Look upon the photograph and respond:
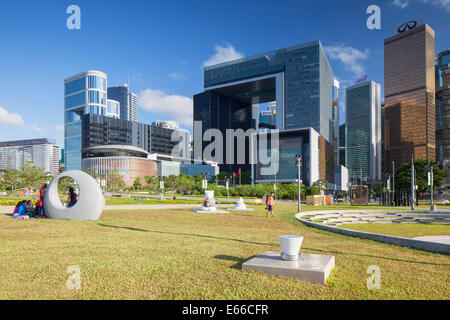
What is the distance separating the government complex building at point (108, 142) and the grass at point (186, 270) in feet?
319

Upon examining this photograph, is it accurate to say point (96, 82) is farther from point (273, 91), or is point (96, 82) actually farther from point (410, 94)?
point (410, 94)

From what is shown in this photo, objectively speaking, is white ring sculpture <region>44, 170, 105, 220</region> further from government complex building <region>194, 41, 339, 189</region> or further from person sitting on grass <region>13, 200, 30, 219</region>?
government complex building <region>194, 41, 339, 189</region>

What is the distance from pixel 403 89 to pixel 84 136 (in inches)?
6442

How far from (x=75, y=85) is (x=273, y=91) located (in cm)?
13400

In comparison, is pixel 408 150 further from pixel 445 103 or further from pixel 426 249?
pixel 426 249

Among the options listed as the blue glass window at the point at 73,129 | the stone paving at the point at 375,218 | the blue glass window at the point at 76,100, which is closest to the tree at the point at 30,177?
the stone paving at the point at 375,218

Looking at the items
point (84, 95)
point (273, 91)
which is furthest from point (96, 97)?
point (273, 91)

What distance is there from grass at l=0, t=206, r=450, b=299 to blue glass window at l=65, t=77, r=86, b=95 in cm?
20779

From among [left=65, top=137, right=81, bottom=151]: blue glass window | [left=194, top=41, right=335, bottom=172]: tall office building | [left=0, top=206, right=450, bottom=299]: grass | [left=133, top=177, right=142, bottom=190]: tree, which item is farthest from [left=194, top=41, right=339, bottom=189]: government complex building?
[left=0, top=206, right=450, bottom=299]: grass

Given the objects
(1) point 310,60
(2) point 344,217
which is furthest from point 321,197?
(1) point 310,60

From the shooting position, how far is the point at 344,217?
75.3 feet

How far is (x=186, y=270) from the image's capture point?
21.6 feet

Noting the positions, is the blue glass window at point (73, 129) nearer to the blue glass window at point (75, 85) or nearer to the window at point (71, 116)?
the window at point (71, 116)

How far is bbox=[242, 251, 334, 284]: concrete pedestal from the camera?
5914mm
